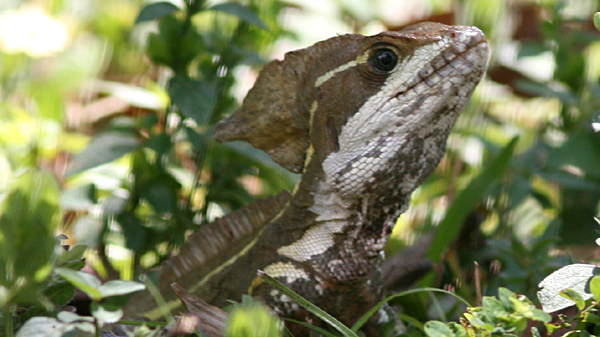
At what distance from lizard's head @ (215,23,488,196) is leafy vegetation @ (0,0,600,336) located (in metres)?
0.48

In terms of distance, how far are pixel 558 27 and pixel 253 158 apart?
79.0 inches

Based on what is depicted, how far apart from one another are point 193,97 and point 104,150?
0.57 meters

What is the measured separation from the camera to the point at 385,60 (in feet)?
7.90

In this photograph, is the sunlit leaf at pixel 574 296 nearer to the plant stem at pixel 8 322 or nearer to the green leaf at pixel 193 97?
the plant stem at pixel 8 322

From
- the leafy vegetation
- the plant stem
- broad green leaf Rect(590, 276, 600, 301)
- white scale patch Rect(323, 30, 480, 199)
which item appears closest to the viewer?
the plant stem

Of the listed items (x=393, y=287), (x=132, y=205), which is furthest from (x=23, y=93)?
(x=393, y=287)

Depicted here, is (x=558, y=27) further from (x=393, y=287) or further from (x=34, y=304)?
(x=34, y=304)

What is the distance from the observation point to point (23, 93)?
13.7 feet

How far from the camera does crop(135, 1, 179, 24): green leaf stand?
2.94m

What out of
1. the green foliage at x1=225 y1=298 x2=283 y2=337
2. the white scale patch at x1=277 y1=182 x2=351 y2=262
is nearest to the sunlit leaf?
the green foliage at x1=225 y1=298 x2=283 y2=337

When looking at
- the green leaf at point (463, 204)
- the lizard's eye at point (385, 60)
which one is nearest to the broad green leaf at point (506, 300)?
the lizard's eye at point (385, 60)

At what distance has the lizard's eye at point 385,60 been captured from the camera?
240 cm

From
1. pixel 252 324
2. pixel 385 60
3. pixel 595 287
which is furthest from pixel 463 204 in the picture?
pixel 252 324

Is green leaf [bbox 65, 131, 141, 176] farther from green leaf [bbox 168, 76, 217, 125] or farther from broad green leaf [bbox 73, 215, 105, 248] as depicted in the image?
green leaf [bbox 168, 76, 217, 125]
